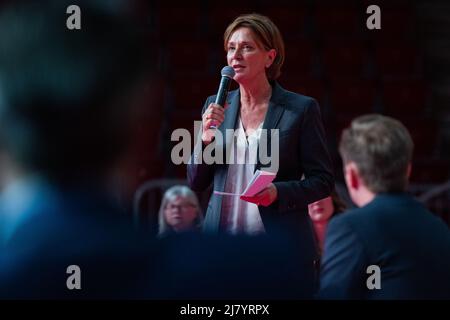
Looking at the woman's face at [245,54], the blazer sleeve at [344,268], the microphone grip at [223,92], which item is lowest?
the blazer sleeve at [344,268]

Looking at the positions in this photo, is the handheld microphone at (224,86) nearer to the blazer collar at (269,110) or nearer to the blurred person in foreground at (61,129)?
the blazer collar at (269,110)

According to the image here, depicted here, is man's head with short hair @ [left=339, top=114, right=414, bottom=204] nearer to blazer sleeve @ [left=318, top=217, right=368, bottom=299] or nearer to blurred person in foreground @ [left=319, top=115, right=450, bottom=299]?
blurred person in foreground @ [left=319, top=115, right=450, bottom=299]

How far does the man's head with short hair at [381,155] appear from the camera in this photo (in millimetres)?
1439

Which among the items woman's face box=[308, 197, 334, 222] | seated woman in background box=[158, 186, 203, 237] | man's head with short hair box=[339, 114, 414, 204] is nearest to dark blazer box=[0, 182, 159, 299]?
man's head with short hair box=[339, 114, 414, 204]

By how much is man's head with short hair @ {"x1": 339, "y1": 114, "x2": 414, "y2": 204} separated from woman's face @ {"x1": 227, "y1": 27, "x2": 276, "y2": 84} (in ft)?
1.89

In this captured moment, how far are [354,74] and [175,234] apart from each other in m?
5.68

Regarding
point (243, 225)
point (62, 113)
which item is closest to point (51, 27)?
point (62, 113)

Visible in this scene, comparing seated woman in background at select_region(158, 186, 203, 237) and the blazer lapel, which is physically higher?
the blazer lapel

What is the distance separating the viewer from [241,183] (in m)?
1.94

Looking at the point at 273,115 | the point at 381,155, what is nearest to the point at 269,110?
the point at 273,115

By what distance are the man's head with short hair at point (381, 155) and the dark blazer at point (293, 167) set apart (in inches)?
17.8

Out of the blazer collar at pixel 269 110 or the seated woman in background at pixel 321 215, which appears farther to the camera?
the seated woman in background at pixel 321 215

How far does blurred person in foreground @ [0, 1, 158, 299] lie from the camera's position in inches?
25.9

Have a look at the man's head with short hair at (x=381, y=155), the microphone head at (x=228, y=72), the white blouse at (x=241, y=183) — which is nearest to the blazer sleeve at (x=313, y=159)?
the white blouse at (x=241, y=183)
